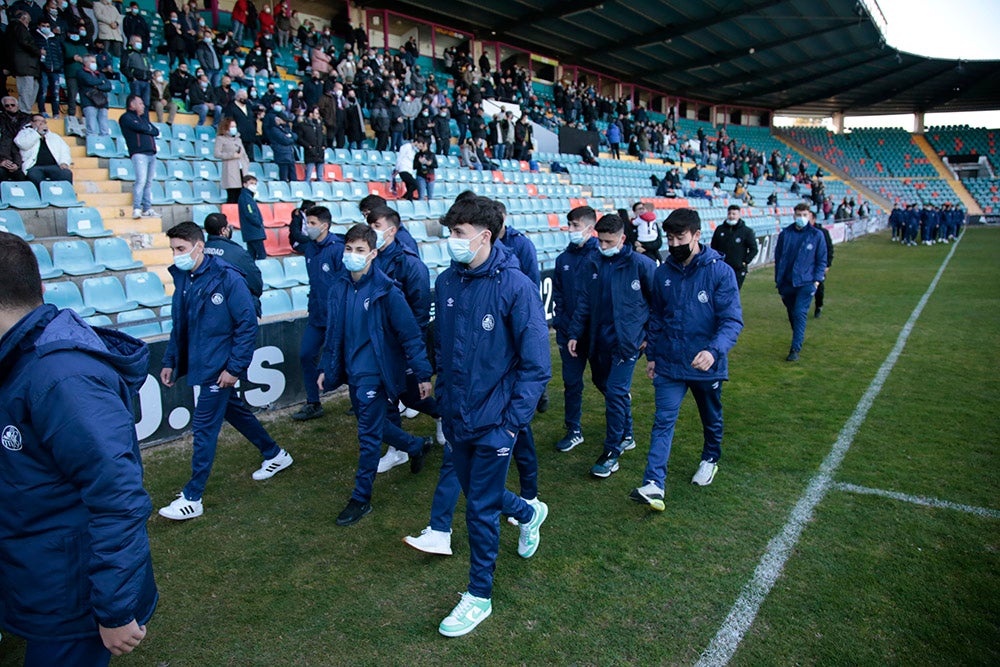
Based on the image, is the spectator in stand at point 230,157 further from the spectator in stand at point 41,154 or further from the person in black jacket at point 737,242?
the person in black jacket at point 737,242

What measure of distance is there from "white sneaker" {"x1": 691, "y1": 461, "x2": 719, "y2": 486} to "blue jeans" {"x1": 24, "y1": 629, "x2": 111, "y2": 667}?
375 centimetres

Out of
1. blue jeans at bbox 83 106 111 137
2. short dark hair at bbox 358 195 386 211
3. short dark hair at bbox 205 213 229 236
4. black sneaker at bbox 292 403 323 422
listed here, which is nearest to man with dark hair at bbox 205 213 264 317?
short dark hair at bbox 205 213 229 236

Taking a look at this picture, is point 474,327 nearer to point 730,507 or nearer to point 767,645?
point 767,645

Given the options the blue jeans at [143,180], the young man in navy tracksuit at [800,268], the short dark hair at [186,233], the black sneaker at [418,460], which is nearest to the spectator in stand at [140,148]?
the blue jeans at [143,180]

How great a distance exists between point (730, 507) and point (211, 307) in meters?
3.78

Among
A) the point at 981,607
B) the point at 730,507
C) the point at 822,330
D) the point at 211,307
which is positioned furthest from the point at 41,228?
the point at 822,330

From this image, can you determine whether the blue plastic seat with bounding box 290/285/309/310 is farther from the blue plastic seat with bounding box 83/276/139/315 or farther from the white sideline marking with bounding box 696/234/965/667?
the white sideline marking with bounding box 696/234/965/667

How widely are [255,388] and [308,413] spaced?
0.58 m

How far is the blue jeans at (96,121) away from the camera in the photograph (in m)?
9.90

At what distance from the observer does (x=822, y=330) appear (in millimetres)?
9727

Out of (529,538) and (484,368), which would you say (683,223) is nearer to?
(484,368)

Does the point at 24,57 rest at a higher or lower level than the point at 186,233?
higher

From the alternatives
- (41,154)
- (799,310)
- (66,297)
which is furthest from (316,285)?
(799,310)

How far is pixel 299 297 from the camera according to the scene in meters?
8.23
